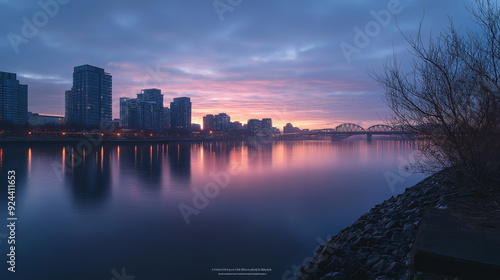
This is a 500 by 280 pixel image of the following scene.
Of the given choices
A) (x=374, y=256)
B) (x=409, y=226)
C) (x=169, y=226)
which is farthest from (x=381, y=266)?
(x=169, y=226)

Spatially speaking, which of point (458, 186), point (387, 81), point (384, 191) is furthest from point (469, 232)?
point (384, 191)

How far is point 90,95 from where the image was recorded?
514 ft

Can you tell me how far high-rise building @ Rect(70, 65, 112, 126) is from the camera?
156m

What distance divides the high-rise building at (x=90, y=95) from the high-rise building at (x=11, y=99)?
2864 centimetres

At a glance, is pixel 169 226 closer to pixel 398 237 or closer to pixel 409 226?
pixel 398 237

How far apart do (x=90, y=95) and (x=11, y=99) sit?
4365cm

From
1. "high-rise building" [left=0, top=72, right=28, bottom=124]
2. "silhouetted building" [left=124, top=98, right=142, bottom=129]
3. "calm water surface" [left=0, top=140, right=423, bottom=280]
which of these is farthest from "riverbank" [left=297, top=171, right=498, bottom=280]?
"silhouetted building" [left=124, top=98, right=142, bottom=129]

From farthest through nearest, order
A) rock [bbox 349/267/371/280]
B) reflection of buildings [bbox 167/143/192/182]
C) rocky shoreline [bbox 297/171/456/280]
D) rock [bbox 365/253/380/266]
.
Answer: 1. reflection of buildings [bbox 167/143/192/182]
2. rock [bbox 365/253/380/266]
3. rock [bbox 349/267/371/280]
4. rocky shoreline [bbox 297/171/456/280]

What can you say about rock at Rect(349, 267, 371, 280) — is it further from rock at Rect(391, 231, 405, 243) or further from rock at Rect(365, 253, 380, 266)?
rock at Rect(391, 231, 405, 243)

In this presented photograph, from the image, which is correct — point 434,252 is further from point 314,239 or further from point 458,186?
point 458,186

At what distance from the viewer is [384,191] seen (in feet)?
59.3

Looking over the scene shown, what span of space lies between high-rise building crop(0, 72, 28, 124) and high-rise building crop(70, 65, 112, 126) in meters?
28.6

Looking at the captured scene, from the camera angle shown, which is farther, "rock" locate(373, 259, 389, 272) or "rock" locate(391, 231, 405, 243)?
"rock" locate(391, 231, 405, 243)

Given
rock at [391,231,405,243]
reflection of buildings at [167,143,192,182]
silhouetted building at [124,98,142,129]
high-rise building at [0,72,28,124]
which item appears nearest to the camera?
rock at [391,231,405,243]
